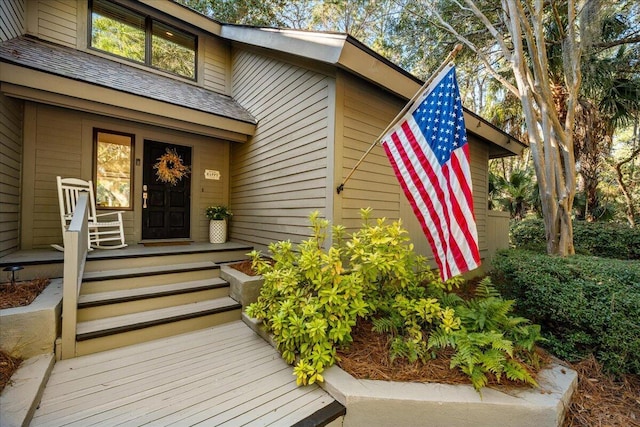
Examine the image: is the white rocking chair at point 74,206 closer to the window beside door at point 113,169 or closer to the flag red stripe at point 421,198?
the window beside door at point 113,169

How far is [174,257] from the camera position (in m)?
4.05

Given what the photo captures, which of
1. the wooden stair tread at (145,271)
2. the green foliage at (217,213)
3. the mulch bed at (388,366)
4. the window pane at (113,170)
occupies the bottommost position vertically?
the mulch bed at (388,366)

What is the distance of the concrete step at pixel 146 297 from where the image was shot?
288 cm

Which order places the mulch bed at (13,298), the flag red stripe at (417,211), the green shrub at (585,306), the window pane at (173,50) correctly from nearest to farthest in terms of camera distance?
the mulch bed at (13,298) < the flag red stripe at (417,211) < the green shrub at (585,306) < the window pane at (173,50)

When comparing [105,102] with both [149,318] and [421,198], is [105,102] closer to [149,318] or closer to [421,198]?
[149,318]

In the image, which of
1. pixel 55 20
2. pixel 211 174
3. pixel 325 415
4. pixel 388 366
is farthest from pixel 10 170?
pixel 388 366

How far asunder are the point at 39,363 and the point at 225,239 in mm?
3323

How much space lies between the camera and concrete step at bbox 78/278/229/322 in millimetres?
2883

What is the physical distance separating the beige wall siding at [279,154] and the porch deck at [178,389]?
5.85 ft

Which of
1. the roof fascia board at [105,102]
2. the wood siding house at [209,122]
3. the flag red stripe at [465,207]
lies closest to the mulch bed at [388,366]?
the flag red stripe at [465,207]

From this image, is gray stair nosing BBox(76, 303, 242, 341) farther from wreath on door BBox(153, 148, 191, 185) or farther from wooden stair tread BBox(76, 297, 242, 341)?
wreath on door BBox(153, 148, 191, 185)

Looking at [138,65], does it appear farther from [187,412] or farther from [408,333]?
[408,333]

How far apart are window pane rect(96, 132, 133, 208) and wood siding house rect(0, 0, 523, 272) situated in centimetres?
10

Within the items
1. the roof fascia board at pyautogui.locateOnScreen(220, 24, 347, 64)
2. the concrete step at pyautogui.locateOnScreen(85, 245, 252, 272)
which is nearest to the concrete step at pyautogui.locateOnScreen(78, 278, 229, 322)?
the concrete step at pyautogui.locateOnScreen(85, 245, 252, 272)
